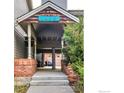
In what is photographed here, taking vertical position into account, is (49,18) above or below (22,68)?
above

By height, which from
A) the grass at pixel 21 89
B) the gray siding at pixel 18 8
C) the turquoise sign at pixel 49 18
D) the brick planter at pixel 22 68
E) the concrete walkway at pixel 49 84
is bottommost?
the grass at pixel 21 89

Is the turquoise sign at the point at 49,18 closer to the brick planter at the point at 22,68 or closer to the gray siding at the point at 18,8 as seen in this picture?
the gray siding at the point at 18,8

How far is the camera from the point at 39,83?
1125 centimetres

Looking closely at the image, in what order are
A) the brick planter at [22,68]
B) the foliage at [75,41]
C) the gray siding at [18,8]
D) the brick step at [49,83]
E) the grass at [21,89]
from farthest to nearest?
the gray siding at [18,8]
the foliage at [75,41]
the brick planter at [22,68]
the brick step at [49,83]
the grass at [21,89]

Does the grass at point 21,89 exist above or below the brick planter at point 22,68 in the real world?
below

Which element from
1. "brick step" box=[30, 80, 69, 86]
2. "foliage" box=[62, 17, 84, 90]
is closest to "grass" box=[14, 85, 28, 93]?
"brick step" box=[30, 80, 69, 86]

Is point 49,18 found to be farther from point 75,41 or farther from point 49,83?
point 49,83

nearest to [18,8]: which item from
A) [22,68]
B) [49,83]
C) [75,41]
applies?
[75,41]

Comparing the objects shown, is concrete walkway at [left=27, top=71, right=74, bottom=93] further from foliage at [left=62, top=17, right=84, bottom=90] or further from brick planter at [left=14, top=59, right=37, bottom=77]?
foliage at [left=62, top=17, right=84, bottom=90]

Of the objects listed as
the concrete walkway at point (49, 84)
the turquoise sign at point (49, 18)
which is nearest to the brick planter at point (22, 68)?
the concrete walkway at point (49, 84)
